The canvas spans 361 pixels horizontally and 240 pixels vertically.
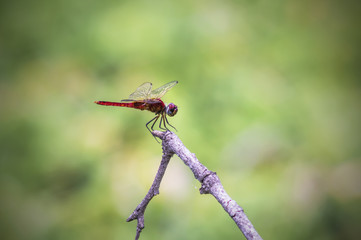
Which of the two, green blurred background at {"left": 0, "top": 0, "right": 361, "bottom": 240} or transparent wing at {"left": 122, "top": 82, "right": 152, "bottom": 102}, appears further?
green blurred background at {"left": 0, "top": 0, "right": 361, "bottom": 240}

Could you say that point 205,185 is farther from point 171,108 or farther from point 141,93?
point 141,93

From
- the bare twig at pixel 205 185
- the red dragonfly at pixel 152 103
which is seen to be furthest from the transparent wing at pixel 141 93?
the bare twig at pixel 205 185

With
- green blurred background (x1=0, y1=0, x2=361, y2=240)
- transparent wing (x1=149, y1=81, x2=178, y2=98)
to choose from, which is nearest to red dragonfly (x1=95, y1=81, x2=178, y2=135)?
transparent wing (x1=149, y1=81, x2=178, y2=98)

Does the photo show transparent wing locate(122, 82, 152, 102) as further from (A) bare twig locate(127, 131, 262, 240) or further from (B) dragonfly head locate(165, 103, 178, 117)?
(A) bare twig locate(127, 131, 262, 240)

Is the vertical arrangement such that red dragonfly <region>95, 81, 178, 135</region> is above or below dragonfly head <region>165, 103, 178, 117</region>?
above

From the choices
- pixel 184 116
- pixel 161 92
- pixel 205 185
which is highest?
pixel 184 116

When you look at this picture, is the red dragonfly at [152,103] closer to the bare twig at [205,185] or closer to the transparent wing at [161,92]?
the transparent wing at [161,92]

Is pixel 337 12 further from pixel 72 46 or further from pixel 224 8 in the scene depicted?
pixel 72 46

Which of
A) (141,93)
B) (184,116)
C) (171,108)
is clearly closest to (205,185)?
(171,108)

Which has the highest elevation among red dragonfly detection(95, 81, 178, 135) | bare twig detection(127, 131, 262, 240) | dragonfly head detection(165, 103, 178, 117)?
red dragonfly detection(95, 81, 178, 135)
